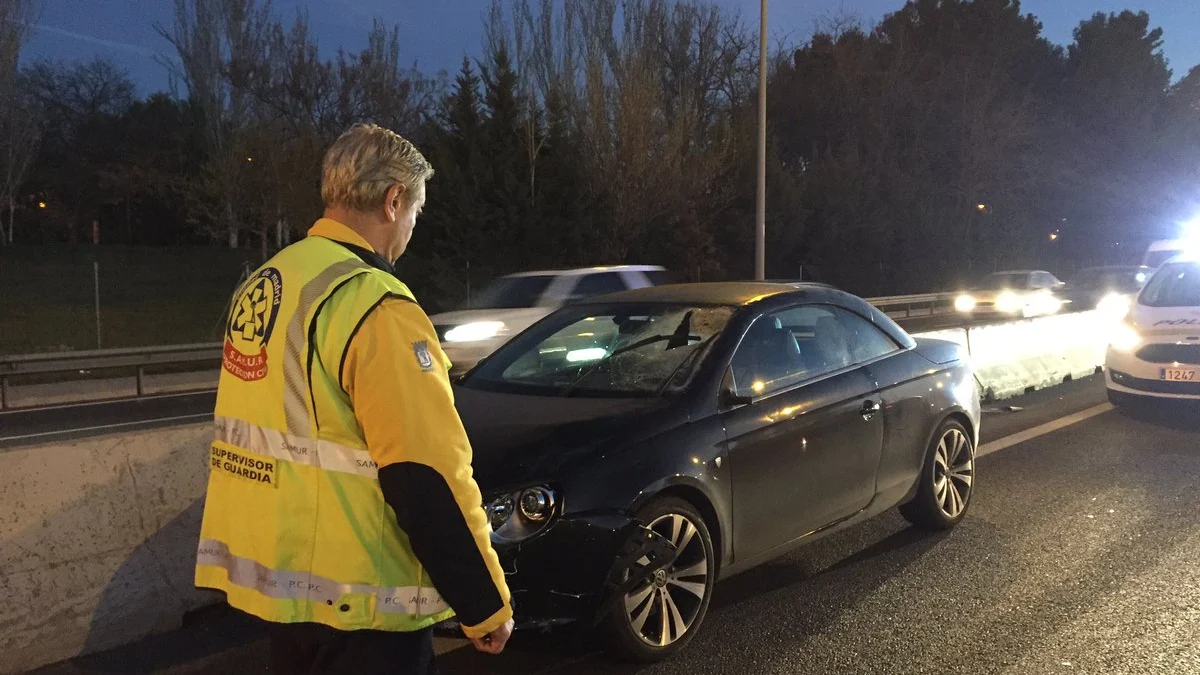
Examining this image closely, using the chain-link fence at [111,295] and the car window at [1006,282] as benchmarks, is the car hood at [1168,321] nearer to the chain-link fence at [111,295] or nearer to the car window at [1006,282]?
the chain-link fence at [111,295]

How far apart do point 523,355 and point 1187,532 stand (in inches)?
158

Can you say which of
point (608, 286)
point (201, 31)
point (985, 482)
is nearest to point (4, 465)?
point (985, 482)

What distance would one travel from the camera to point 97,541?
4145mm

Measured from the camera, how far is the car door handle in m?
5.16

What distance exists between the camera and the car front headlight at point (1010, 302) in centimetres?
2616

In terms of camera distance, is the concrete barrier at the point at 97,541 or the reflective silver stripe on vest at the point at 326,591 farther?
the concrete barrier at the point at 97,541

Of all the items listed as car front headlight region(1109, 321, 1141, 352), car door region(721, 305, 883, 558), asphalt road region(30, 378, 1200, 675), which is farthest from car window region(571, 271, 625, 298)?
car door region(721, 305, 883, 558)

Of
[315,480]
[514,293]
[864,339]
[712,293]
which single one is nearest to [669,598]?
[712,293]

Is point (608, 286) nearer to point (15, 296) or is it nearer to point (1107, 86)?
point (15, 296)

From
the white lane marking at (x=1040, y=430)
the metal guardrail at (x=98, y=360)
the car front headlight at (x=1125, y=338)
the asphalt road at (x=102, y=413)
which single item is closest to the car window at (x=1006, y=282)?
the asphalt road at (x=102, y=413)

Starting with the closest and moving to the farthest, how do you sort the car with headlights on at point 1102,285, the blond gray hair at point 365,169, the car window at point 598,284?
the blond gray hair at point 365,169 < the car window at point 598,284 < the car with headlights on at point 1102,285

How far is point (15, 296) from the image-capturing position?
2567 centimetres

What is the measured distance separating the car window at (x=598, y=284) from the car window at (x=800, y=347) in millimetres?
7526

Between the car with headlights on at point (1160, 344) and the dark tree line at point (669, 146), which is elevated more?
the dark tree line at point (669, 146)
